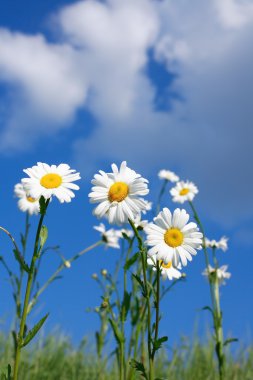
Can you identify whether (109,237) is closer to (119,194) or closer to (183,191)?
(183,191)

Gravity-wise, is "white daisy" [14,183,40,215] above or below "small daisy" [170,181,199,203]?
below

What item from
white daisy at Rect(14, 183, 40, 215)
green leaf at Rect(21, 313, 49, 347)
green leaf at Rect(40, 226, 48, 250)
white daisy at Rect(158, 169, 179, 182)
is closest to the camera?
green leaf at Rect(21, 313, 49, 347)

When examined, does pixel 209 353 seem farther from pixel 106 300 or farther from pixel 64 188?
pixel 64 188

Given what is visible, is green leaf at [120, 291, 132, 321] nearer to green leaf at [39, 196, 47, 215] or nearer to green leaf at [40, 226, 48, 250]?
green leaf at [40, 226, 48, 250]

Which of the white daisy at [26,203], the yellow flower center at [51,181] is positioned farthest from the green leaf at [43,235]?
the white daisy at [26,203]

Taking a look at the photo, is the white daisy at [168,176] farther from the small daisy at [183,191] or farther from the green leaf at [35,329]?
the green leaf at [35,329]

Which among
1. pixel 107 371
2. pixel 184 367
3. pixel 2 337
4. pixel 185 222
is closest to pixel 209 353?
pixel 184 367

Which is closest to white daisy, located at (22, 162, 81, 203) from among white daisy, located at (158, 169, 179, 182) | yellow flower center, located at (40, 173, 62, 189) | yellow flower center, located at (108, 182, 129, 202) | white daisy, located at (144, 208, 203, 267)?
yellow flower center, located at (40, 173, 62, 189)

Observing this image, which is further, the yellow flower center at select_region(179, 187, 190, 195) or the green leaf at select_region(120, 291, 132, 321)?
the yellow flower center at select_region(179, 187, 190, 195)
